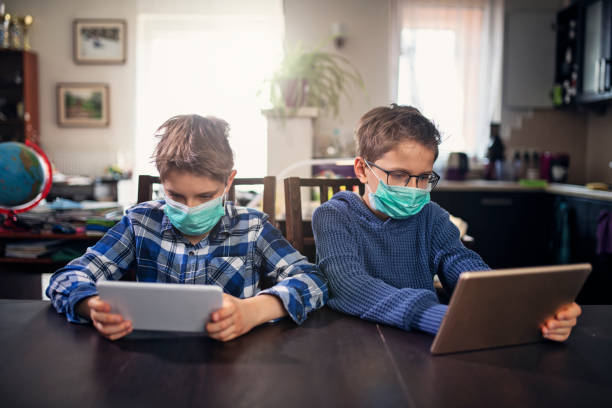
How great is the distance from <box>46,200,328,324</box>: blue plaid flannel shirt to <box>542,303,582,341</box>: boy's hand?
1.38 ft

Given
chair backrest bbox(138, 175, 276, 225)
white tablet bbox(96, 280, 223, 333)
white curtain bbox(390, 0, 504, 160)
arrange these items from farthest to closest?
1. white curtain bbox(390, 0, 504, 160)
2. chair backrest bbox(138, 175, 276, 225)
3. white tablet bbox(96, 280, 223, 333)

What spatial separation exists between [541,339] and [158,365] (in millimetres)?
634

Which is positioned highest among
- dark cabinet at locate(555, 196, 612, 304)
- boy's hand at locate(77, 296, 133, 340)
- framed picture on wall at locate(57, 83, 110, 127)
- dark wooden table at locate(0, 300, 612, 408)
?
framed picture on wall at locate(57, 83, 110, 127)

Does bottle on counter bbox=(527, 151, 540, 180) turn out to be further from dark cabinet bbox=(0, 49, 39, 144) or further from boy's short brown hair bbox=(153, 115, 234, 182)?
dark cabinet bbox=(0, 49, 39, 144)

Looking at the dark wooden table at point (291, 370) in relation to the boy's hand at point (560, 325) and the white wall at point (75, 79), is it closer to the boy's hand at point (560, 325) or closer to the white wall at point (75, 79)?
the boy's hand at point (560, 325)

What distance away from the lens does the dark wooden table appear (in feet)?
2.07

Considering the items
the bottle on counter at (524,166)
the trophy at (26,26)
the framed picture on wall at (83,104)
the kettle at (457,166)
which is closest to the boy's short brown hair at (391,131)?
the kettle at (457,166)

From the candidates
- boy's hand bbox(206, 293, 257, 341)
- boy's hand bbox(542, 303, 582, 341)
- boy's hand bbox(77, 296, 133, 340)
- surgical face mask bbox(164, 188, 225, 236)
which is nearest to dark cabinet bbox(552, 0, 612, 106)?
boy's hand bbox(542, 303, 582, 341)

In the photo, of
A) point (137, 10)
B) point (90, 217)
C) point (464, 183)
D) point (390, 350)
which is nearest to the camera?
point (390, 350)

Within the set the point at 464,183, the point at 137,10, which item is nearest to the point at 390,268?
the point at 464,183

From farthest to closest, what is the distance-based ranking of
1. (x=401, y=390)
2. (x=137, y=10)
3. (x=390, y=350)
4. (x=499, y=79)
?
1. (x=137, y=10)
2. (x=499, y=79)
3. (x=390, y=350)
4. (x=401, y=390)

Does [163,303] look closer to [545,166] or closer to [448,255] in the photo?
[448,255]

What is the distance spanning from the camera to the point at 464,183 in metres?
3.81

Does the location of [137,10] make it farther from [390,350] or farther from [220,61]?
[390,350]
